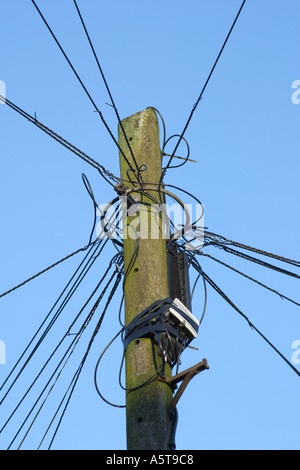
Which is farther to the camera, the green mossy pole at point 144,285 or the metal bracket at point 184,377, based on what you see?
the metal bracket at point 184,377

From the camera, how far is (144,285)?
511cm

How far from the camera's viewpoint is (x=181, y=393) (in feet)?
15.3

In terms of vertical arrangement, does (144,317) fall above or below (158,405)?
above

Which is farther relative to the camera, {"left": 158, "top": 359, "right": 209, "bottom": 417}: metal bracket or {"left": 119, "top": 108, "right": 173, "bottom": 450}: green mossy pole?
{"left": 158, "top": 359, "right": 209, "bottom": 417}: metal bracket

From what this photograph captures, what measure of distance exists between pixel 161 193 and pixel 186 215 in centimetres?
29

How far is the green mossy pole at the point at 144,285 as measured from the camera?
14.8 feet

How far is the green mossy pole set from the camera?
14.8 ft

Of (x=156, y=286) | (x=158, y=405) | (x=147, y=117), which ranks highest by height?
(x=147, y=117)

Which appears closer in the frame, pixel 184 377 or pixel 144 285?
pixel 184 377

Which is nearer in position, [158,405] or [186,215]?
[158,405]

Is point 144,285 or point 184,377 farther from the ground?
point 144,285
